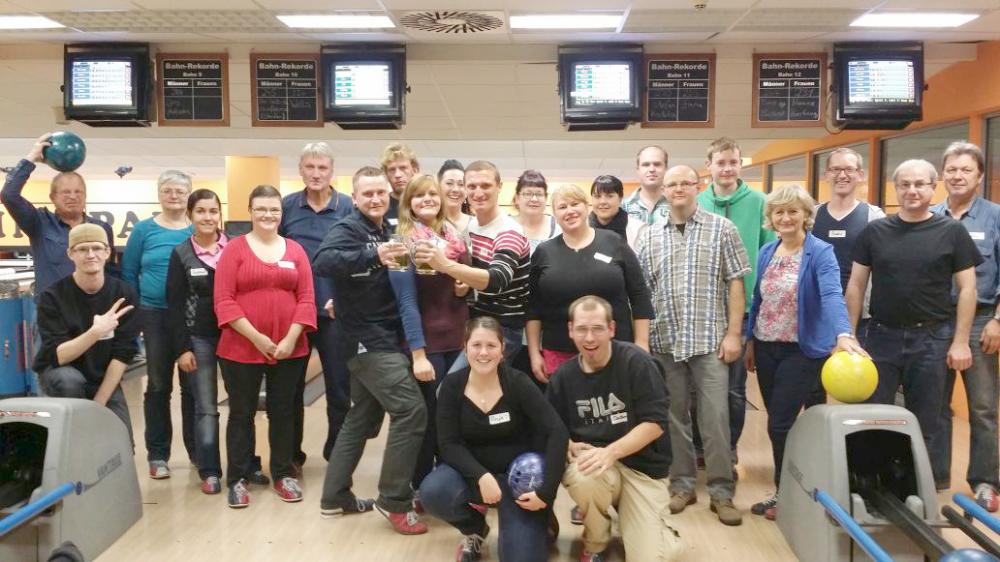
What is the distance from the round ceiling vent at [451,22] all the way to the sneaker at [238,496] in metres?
2.53

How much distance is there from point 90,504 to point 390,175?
1720 mm

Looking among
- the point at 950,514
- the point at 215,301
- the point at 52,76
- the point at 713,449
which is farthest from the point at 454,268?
the point at 52,76

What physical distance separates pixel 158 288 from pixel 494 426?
5.90ft

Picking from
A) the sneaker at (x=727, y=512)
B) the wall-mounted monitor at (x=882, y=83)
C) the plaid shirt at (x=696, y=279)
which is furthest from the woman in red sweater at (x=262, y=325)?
the wall-mounted monitor at (x=882, y=83)

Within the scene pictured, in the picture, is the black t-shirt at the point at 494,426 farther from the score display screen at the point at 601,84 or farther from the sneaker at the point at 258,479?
the score display screen at the point at 601,84

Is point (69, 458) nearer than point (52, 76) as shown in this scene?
A: Yes

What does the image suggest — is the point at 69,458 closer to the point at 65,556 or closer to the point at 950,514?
the point at 65,556

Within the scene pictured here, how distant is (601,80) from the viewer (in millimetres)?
4785

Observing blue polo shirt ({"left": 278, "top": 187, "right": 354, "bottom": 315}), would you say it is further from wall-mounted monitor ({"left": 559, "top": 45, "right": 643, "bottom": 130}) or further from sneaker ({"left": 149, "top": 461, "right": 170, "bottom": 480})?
wall-mounted monitor ({"left": 559, "top": 45, "right": 643, "bottom": 130})

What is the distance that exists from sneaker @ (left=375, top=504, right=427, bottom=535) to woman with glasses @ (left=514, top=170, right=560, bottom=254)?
115 cm

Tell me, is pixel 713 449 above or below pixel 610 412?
below

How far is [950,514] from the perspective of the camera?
2.56 meters

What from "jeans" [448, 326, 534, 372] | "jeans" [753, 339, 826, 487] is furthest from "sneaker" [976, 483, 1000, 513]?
"jeans" [448, 326, 534, 372]

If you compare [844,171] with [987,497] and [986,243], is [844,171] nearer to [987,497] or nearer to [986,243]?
[986,243]
